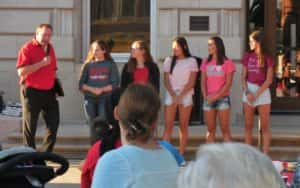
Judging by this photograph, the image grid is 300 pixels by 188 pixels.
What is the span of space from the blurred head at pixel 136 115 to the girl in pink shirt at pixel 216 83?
250 inches

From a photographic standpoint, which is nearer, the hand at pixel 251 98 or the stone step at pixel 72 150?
the hand at pixel 251 98

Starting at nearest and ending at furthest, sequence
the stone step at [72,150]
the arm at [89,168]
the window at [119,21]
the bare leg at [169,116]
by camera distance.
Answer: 1. the arm at [89,168]
2. the bare leg at [169,116]
3. the stone step at [72,150]
4. the window at [119,21]

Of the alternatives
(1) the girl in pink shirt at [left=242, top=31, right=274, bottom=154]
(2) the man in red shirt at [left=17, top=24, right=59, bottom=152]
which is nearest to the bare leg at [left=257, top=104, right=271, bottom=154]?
(1) the girl in pink shirt at [left=242, top=31, right=274, bottom=154]

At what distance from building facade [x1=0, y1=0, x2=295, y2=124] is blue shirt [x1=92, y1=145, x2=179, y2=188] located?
350 inches

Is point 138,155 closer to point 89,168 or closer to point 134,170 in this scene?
point 134,170

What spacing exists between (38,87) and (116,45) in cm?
362

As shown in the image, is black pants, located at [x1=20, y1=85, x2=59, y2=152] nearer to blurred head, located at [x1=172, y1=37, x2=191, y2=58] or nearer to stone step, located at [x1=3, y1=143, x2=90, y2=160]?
stone step, located at [x1=3, y1=143, x2=90, y2=160]

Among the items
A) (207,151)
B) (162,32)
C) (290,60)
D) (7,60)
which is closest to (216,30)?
(162,32)

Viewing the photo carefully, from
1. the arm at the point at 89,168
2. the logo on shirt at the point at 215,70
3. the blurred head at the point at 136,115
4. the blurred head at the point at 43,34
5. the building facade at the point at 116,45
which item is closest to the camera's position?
the blurred head at the point at 136,115

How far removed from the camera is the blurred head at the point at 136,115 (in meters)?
3.78

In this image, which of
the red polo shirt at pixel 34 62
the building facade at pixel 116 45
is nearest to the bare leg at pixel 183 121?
the red polo shirt at pixel 34 62

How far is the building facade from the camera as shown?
12648 mm

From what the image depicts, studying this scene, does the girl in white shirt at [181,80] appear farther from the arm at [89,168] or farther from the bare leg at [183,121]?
the arm at [89,168]

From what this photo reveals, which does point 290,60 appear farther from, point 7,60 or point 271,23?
point 7,60
